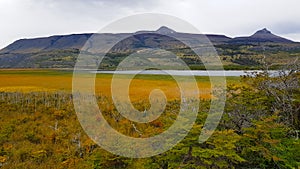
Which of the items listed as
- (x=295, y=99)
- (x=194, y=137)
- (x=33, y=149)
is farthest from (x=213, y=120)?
(x=33, y=149)

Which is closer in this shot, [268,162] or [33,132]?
[268,162]

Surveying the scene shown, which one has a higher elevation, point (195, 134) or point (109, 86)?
point (195, 134)

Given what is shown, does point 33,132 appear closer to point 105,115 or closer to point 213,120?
point 105,115

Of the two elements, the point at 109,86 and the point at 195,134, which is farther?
the point at 109,86

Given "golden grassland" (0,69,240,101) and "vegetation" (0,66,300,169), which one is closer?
"vegetation" (0,66,300,169)

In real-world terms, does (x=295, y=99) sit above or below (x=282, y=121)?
above

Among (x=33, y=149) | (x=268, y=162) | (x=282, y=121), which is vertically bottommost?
(x=33, y=149)

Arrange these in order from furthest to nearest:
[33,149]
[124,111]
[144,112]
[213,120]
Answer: [124,111]
[144,112]
[33,149]
[213,120]

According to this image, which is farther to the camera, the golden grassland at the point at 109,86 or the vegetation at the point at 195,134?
the golden grassland at the point at 109,86
